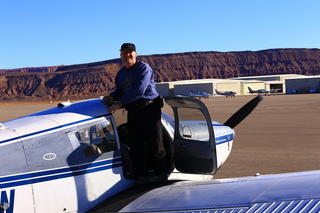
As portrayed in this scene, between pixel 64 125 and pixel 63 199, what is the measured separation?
2.45 feet

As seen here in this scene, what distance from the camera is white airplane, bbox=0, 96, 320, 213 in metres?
3.24

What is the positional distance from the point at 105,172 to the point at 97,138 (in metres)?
0.38

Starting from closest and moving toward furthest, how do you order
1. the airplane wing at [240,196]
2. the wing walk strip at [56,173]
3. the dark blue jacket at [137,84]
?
1. the airplane wing at [240,196]
2. the wing walk strip at [56,173]
3. the dark blue jacket at [137,84]

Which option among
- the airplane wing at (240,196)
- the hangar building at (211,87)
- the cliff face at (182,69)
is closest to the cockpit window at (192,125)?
the airplane wing at (240,196)

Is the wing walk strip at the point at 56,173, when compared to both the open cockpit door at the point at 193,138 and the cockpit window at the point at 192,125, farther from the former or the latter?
the cockpit window at the point at 192,125

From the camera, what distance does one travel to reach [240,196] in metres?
3.26

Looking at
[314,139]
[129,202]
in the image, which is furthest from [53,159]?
[314,139]

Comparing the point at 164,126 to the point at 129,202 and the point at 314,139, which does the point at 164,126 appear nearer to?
the point at 129,202

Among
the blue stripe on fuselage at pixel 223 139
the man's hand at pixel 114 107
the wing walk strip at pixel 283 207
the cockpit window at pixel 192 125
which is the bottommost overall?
the blue stripe on fuselage at pixel 223 139

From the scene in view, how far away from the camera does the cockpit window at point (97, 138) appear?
14.0 ft

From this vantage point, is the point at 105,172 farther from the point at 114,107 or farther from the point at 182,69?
the point at 182,69

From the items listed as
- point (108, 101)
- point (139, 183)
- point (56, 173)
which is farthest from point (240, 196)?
point (108, 101)

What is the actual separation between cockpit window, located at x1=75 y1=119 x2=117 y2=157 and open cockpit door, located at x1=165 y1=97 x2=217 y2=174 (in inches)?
34.3

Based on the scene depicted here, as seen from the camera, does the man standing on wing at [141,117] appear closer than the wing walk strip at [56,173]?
No
